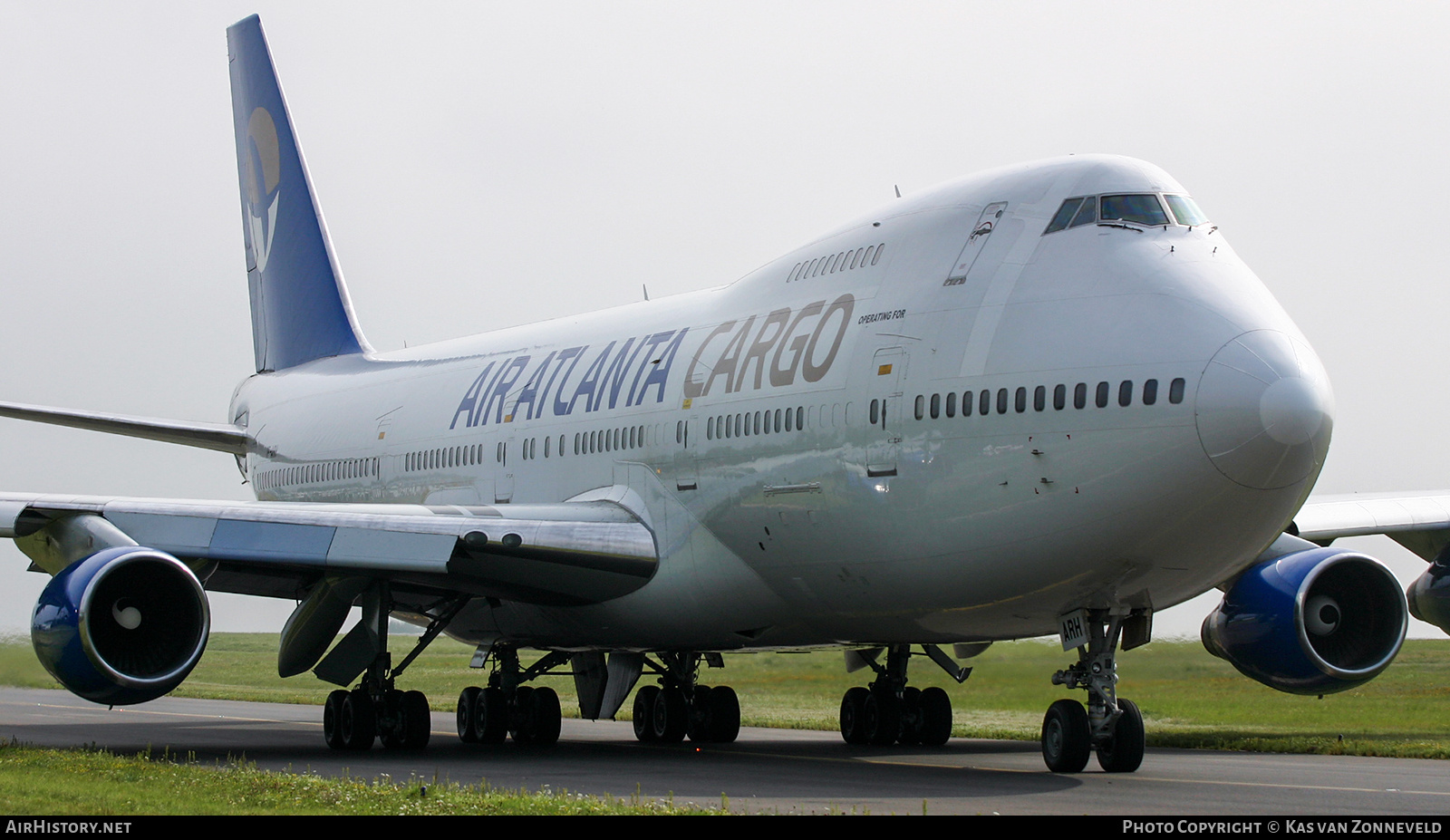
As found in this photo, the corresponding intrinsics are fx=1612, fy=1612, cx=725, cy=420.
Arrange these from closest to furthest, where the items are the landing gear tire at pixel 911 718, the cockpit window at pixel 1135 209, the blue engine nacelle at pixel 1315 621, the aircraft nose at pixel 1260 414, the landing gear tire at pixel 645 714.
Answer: the aircraft nose at pixel 1260 414 < the cockpit window at pixel 1135 209 < the blue engine nacelle at pixel 1315 621 < the landing gear tire at pixel 911 718 < the landing gear tire at pixel 645 714

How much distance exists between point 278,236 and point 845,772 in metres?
15.6

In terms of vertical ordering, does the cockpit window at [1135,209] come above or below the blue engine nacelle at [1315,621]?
above

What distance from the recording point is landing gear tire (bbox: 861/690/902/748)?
1672 centimetres

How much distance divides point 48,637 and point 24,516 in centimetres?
174

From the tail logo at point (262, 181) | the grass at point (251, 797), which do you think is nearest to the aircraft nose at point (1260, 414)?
the grass at point (251, 797)

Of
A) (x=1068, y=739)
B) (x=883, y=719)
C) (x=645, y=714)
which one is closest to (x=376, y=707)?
(x=645, y=714)

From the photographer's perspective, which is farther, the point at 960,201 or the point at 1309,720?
the point at 1309,720

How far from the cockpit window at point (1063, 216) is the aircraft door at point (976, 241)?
49cm

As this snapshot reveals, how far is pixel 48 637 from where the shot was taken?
42.1ft

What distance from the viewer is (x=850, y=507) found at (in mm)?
12484

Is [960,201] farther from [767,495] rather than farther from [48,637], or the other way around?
[48,637]

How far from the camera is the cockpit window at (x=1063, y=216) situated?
11852mm

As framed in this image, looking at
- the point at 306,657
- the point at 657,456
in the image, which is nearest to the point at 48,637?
the point at 306,657

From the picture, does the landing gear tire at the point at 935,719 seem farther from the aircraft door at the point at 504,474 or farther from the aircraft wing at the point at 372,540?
the aircraft door at the point at 504,474
